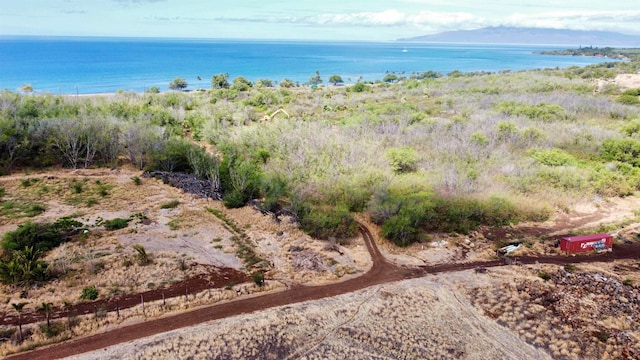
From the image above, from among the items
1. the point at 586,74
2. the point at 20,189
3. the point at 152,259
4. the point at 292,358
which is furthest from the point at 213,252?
the point at 586,74

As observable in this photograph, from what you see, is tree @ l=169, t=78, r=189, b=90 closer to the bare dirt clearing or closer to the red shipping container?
the bare dirt clearing

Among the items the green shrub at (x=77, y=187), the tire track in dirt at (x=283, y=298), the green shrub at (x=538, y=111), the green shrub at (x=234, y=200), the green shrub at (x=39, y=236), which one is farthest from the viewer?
the green shrub at (x=538, y=111)

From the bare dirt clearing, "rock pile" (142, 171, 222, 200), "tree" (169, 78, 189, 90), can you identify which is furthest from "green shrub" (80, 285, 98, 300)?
"tree" (169, 78, 189, 90)

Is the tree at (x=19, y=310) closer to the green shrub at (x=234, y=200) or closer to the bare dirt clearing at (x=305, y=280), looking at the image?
the bare dirt clearing at (x=305, y=280)

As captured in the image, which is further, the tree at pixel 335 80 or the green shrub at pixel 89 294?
the tree at pixel 335 80

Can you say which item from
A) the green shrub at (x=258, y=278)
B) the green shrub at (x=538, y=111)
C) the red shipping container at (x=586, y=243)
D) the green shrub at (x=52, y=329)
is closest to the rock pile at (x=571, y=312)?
the red shipping container at (x=586, y=243)

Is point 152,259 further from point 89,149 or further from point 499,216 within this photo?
point 499,216

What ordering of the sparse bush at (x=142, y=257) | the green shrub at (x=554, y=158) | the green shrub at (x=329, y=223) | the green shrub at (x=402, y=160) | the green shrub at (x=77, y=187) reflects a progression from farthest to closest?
the green shrub at (x=554, y=158) < the green shrub at (x=402, y=160) < the green shrub at (x=77, y=187) < the green shrub at (x=329, y=223) < the sparse bush at (x=142, y=257)
